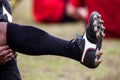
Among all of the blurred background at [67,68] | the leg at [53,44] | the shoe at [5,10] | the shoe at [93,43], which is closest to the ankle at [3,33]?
the leg at [53,44]

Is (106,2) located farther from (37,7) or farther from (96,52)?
(96,52)

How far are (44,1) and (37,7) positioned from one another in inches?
5.0

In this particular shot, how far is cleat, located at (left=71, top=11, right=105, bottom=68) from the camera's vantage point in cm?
245

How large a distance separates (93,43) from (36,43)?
11.1 inches

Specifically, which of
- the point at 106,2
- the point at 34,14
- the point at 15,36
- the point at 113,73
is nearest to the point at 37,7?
the point at 34,14

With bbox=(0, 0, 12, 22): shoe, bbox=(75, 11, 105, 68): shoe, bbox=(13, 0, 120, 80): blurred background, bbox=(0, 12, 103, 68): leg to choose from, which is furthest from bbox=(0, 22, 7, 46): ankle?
bbox=(13, 0, 120, 80): blurred background

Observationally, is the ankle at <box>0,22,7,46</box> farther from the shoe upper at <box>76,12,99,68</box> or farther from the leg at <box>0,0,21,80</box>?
the shoe upper at <box>76,12,99,68</box>

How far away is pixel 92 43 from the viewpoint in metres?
2.48

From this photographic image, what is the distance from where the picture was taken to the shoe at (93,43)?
2.45 m

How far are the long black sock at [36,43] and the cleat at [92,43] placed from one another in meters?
0.03

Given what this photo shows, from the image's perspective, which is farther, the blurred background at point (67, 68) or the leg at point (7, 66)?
the blurred background at point (67, 68)

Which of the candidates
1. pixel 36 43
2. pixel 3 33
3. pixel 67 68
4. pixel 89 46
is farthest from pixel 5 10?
pixel 67 68

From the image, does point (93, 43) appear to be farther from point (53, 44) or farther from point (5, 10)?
point (5, 10)

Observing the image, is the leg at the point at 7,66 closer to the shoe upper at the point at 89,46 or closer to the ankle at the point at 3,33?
the ankle at the point at 3,33
